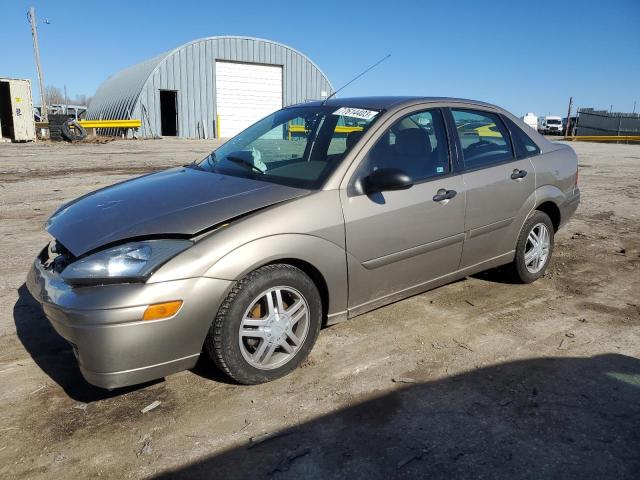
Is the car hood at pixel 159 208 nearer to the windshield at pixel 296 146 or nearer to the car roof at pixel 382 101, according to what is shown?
the windshield at pixel 296 146

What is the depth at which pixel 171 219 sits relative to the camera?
269 centimetres

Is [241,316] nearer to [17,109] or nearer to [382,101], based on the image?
[382,101]

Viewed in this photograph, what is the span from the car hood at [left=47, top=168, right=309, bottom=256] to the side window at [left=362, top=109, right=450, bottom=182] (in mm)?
652

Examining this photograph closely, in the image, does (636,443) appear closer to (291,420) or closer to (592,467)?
(592,467)

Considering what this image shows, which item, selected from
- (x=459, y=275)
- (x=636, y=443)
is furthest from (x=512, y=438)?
(x=459, y=275)

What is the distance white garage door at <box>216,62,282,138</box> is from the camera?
31062 millimetres

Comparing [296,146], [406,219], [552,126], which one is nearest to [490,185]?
[406,219]

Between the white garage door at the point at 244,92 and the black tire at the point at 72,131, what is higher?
the white garage door at the point at 244,92

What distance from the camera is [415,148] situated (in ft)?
11.8

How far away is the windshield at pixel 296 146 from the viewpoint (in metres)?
3.26

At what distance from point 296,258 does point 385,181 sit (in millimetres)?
750

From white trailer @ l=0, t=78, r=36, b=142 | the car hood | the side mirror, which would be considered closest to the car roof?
the side mirror

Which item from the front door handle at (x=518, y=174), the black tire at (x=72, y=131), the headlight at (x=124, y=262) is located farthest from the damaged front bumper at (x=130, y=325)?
the black tire at (x=72, y=131)

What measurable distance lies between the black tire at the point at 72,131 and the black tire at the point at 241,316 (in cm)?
2627
